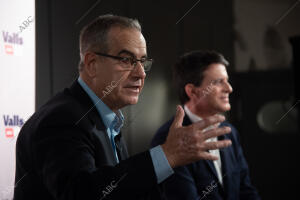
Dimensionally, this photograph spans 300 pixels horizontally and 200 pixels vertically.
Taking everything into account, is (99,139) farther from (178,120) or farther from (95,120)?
(178,120)

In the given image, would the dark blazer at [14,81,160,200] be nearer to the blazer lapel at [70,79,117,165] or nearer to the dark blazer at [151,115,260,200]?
the blazer lapel at [70,79,117,165]

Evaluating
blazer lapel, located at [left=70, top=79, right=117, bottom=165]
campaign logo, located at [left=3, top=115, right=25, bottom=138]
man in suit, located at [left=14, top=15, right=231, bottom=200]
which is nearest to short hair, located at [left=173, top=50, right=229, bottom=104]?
man in suit, located at [left=14, top=15, right=231, bottom=200]

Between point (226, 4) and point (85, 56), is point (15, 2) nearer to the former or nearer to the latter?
point (85, 56)

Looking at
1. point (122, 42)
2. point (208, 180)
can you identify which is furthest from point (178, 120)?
point (208, 180)

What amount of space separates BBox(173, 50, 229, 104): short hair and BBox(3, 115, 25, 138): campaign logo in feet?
3.50

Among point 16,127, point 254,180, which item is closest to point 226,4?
point 254,180

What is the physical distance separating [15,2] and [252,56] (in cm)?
245

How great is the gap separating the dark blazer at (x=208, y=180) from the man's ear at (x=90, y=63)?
2.66ft

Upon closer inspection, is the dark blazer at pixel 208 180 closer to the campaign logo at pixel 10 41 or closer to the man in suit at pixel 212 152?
the man in suit at pixel 212 152

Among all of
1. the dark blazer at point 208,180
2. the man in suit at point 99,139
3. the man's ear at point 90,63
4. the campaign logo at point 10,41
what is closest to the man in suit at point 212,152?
the dark blazer at point 208,180

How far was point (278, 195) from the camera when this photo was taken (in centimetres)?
350

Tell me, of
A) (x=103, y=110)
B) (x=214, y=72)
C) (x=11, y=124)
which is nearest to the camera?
(x=103, y=110)

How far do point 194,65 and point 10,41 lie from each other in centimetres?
113

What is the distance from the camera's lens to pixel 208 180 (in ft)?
6.78
